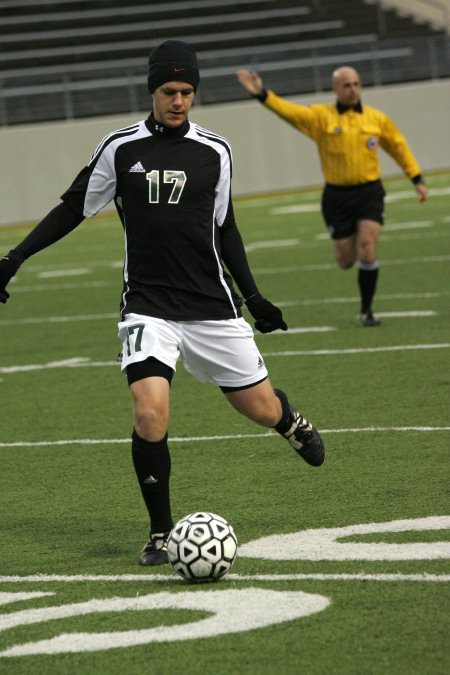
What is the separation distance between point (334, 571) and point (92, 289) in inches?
468

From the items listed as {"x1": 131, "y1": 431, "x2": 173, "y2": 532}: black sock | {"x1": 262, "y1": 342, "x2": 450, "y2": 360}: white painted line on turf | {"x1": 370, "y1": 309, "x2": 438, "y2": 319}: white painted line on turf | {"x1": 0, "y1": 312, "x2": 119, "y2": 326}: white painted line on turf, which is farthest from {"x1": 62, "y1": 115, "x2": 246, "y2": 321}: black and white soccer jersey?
{"x1": 0, "y1": 312, "x2": 119, "y2": 326}: white painted line on turf

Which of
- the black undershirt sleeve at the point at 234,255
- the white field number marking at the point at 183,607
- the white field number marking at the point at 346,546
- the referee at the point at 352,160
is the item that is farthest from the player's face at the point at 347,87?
the white field number marking at the point at 183,607

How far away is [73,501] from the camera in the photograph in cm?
681

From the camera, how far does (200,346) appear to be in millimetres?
5824

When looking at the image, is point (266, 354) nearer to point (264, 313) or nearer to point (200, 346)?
point (264, 313)

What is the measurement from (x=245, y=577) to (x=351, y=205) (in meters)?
7.78

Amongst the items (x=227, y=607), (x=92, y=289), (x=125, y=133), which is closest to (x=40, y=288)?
(x=92, y=289)

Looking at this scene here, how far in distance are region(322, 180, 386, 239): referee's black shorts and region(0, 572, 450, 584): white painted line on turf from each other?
24.9 ft

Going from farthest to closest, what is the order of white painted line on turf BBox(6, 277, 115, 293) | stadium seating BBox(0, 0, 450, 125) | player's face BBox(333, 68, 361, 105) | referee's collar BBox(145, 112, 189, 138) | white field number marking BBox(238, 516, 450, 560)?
stadium seating BBox(0, 0, 450, 125), white painted line on turf BBox(6, 277, 115, 293), player's face BBox(333, 68, 361, 105), referee's collar BBox(145, 112, 189, 138), white field number marking BBox(238, 516, 450, 560)

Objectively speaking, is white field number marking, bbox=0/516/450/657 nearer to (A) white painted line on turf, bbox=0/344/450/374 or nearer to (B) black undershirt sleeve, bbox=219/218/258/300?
(B) black undershirt sleeve, bbox=219/218/258/300

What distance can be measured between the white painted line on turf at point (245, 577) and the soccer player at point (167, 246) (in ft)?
0.91

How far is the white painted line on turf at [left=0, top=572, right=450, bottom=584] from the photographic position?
16.5 ft

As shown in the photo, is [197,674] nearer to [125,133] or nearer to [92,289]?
[125,133]

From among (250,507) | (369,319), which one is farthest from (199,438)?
(369,319)
